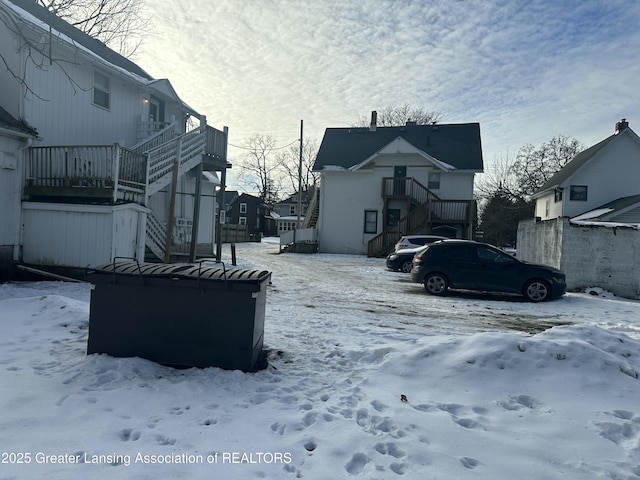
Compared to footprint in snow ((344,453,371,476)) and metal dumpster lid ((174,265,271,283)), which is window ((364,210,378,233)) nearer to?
metal dumpster lid ((174,265,271,283))

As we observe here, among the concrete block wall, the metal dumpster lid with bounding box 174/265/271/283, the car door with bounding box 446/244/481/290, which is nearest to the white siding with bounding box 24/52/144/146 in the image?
the metal dumpster lid with bounding box 174/265/271/283

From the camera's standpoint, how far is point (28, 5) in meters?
12.8

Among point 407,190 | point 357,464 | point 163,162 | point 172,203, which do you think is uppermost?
point 407,190

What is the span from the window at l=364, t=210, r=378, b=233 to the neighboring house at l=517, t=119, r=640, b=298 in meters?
11.1

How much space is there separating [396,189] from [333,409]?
2268cm

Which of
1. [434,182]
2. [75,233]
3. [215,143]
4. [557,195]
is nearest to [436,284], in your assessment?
[75,233]

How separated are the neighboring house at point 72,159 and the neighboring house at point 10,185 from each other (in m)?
0.05

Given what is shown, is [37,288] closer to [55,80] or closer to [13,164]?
[13,164]

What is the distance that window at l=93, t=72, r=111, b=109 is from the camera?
42.5 feet

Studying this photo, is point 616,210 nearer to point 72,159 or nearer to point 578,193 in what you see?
point 578,193

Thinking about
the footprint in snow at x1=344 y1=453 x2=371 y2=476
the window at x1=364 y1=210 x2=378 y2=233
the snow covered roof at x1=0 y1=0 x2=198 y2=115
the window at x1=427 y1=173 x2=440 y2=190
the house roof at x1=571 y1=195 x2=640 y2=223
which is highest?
the snow covered roof at x1=0 y1=0 x2=198 y2=115

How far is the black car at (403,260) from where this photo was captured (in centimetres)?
1620

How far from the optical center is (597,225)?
11391mm

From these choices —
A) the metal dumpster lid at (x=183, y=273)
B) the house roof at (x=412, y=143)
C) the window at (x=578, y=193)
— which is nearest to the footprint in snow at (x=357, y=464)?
the metal dumpster lid at (x=183, y=273)
